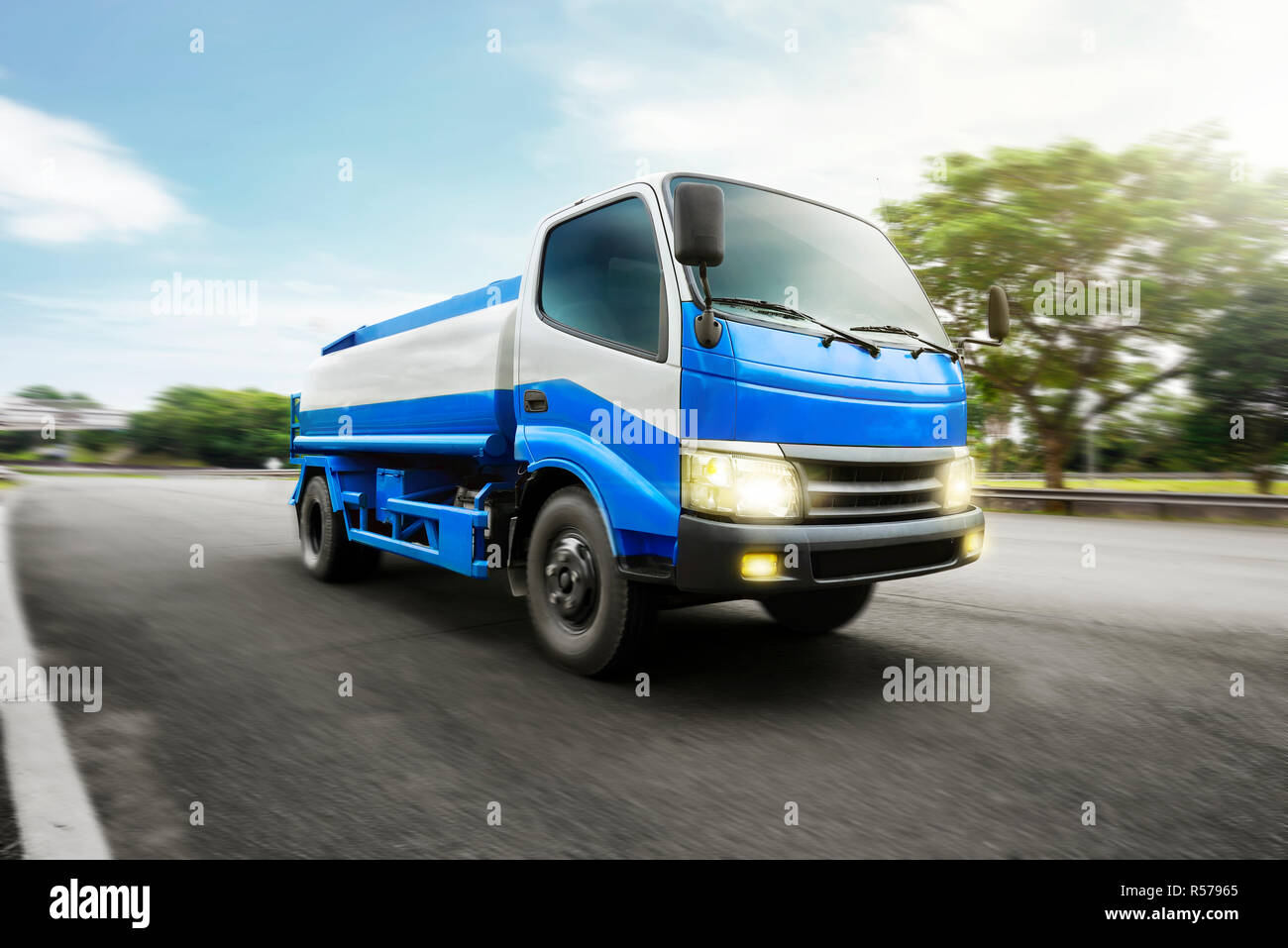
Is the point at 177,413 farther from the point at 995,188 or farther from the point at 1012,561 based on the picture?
the point at 1012,561

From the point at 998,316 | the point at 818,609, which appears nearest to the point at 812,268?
the point at 998,316

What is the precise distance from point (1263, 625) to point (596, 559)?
4.54m

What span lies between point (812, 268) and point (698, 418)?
1.25 m

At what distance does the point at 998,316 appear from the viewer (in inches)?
204

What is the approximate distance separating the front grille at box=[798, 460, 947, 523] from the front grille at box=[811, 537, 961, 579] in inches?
6.2

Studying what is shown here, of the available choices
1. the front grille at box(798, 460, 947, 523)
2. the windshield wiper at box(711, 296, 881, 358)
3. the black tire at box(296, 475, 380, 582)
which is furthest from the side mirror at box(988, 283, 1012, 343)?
the black tire at box(296, 475, 380, 582)

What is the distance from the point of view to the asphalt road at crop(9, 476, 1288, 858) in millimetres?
2688

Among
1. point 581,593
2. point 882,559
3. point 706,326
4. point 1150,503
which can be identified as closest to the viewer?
point 706,326

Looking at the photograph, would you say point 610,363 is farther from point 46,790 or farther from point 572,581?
point 46,790

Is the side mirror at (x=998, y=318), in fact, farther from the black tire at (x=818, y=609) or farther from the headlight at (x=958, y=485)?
the black tire at (x=818, y=609)

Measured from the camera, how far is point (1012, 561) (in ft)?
29.1

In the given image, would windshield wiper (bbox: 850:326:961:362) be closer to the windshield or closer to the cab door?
the windshield
